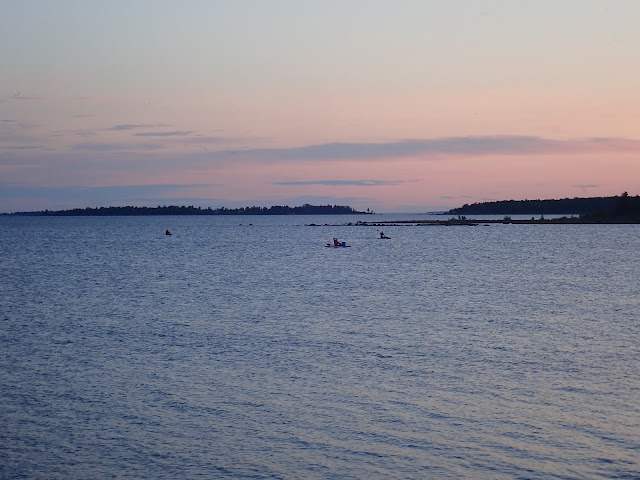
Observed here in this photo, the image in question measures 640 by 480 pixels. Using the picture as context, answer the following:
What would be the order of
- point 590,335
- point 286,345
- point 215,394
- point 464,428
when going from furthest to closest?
point 590,335, point 286,345, point 215,394, point 464,428

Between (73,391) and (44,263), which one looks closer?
(73,391)

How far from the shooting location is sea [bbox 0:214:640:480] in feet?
50.5

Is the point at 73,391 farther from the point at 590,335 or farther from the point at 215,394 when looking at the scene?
the point at 590,335

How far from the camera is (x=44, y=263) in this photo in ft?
260

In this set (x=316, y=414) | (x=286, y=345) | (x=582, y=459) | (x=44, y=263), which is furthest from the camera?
(x=44, y=263)

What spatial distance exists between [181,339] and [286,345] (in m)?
4.62

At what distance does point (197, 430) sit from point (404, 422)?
197 inches

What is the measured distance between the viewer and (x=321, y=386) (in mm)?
21250

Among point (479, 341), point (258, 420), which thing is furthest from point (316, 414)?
point (479, 341)

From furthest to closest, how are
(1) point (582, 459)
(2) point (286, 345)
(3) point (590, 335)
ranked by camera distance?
(3) point (590, 335), (2) point (286, 345), (1) point (582, 459)

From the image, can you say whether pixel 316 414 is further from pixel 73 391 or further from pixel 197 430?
pixel 73 391

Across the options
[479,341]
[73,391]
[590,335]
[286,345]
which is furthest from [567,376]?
[73,391]

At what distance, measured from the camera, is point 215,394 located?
2044 cm

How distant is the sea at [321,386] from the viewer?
15.4m
